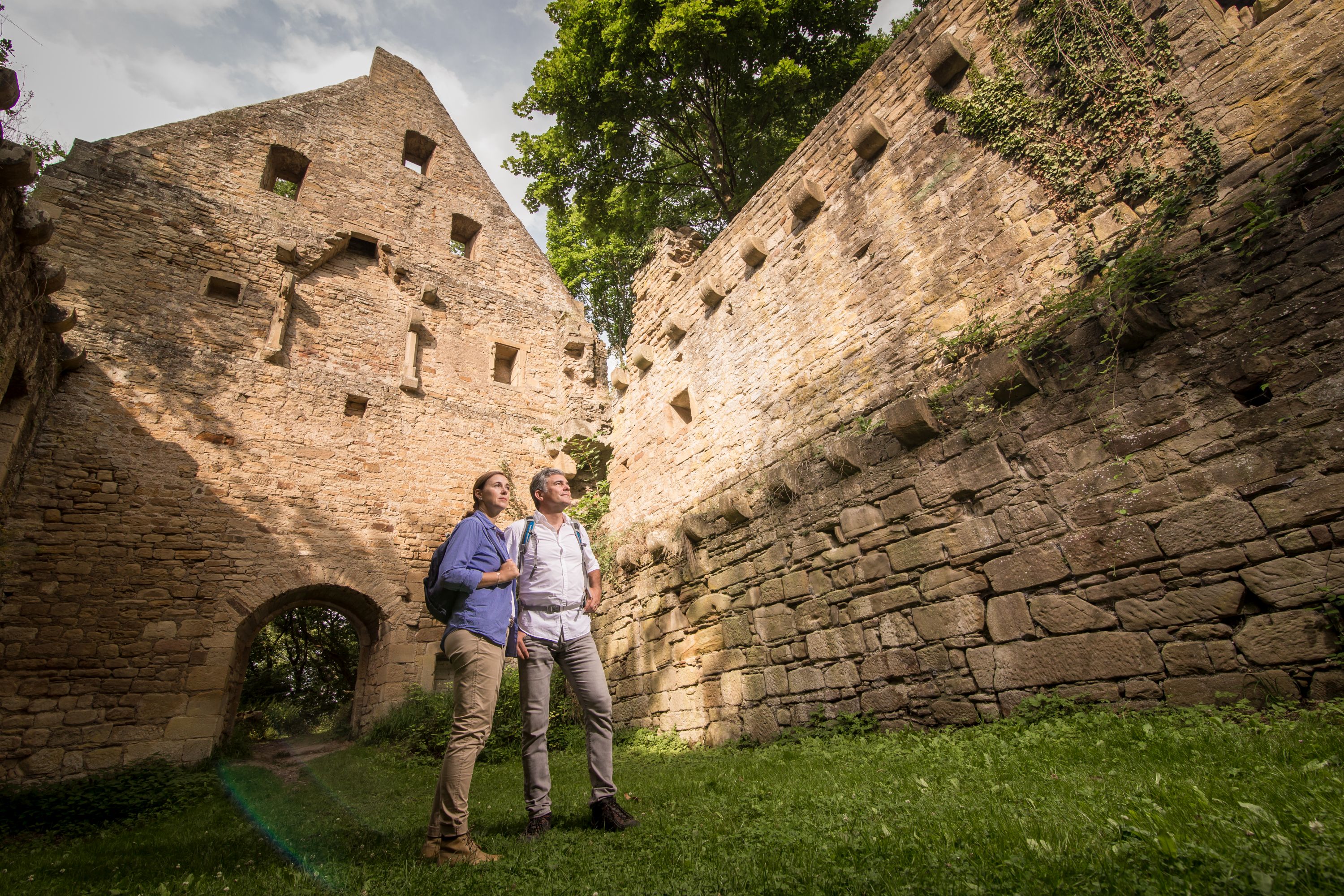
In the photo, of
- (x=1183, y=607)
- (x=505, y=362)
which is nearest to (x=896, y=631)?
(x=1183, y=607)

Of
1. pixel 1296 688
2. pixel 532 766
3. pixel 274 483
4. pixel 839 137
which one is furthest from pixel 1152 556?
pixel 274 483

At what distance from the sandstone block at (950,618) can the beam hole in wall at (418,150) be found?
50.2ft

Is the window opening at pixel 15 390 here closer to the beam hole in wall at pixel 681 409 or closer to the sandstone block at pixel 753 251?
the beam hole in wall at pixel 681 409

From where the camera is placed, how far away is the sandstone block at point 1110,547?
11.3 feet

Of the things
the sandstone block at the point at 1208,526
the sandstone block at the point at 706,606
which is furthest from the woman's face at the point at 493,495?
the sandstone block at the point at 1208,526

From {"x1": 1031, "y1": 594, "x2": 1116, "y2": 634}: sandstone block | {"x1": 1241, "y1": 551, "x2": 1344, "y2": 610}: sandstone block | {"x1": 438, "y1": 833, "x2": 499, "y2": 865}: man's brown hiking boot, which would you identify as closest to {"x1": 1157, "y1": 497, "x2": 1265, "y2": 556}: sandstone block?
{"x1": 1241, "y1": 551, "x2": 1344, "y2": 610}: sandstone block

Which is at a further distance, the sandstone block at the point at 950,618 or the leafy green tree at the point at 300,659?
the leafy green tree at the point at 300,659

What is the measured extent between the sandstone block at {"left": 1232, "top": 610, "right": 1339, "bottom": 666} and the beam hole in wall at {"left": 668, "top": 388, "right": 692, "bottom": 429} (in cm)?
584

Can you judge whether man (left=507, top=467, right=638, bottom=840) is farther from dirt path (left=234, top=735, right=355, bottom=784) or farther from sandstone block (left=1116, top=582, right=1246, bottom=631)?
dirt path (left=234, top=735, right=355, bottom=784)

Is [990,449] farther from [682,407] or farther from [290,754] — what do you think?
[290,754]

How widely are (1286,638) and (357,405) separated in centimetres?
1221

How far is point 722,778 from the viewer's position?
404 cm

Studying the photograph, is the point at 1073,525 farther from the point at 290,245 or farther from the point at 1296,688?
the point at 290,245

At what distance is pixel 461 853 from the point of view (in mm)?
2672
